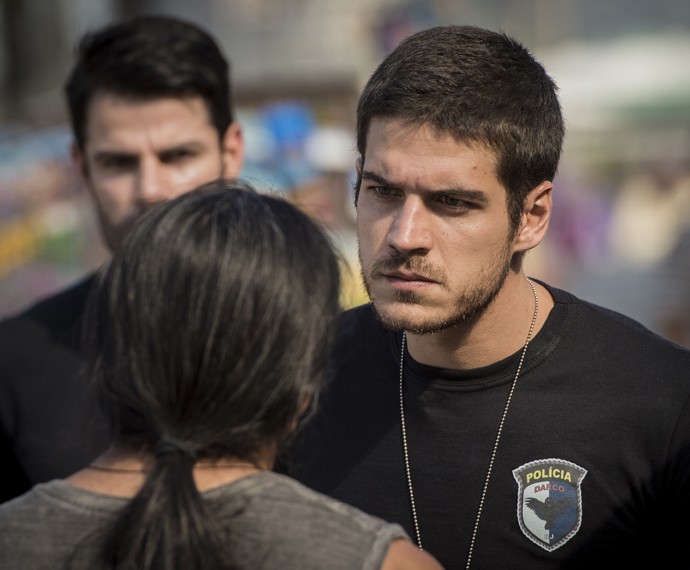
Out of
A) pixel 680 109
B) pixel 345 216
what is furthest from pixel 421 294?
pixel 680 109

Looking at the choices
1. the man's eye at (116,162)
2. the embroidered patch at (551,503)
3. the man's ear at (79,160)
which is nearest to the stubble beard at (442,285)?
the embroidered patch at (551,503)

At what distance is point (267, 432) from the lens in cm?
199

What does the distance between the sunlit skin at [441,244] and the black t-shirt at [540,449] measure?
0.10 meters

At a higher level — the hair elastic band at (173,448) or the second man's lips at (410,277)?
the hair elastic band at (173,448)

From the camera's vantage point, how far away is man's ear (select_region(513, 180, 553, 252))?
2969 millimetres

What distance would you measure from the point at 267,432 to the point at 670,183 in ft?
32.4

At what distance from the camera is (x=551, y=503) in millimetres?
2711

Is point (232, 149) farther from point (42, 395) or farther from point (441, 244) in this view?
point (441, 244)

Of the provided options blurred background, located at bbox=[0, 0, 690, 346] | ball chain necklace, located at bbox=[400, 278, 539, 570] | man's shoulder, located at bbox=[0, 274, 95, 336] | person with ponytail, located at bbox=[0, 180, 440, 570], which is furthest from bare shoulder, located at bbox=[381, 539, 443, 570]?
blurred background, located at bbox=[0, 0, 690, 346]

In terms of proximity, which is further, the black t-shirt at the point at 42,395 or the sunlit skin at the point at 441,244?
the black t-shirt at the point at 42,395

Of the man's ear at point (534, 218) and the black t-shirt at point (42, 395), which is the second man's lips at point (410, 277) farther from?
the black t-shirt at point (42, 395)

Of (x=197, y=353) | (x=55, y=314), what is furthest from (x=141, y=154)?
(x=197, y=353)

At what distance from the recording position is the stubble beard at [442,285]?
2.81 m

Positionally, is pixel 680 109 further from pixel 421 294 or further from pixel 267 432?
pixel 267 432
